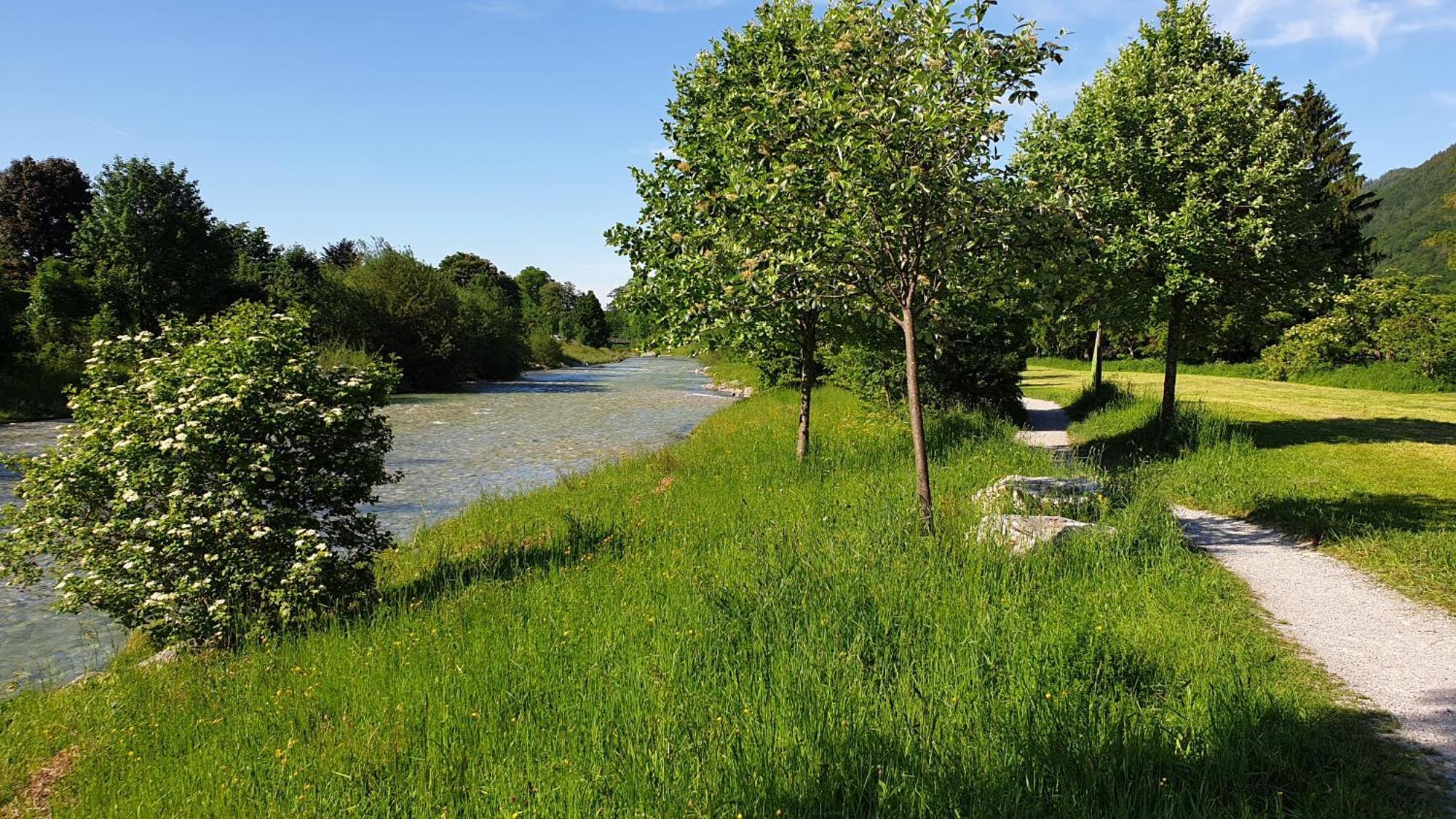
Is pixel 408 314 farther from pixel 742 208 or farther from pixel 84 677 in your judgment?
pixel 742 208

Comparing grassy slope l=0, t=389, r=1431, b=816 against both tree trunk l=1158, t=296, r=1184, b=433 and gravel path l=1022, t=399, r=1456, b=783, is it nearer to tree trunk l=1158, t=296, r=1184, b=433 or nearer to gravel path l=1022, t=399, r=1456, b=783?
gravel path l=1022, t=399, r=1456, b=783

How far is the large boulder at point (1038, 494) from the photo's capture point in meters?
9.34

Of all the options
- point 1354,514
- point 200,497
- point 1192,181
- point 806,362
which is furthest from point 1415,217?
point 200,497

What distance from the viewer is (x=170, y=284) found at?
132ft

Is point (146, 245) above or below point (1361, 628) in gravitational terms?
above

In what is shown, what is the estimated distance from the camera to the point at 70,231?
5928cm

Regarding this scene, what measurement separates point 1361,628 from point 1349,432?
12.6m

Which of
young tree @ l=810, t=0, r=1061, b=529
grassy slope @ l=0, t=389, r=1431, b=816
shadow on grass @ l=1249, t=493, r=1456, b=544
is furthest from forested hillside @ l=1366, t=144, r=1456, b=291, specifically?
grassy slope @ l=0, t=389, r=1431, b=816

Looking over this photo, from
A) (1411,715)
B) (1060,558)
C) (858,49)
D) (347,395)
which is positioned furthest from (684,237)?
(1411,715)

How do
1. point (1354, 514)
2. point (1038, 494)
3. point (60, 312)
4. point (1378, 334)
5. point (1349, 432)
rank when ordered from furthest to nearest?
point (60, 312)
point (1378, 334)
point (1349, 432)
point (1354, 514)
point (1038, 494)

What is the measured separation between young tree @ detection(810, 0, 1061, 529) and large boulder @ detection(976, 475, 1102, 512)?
156 cm

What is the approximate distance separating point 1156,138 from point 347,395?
50.3ft

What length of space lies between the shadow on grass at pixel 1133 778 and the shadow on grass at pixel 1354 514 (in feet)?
20.6

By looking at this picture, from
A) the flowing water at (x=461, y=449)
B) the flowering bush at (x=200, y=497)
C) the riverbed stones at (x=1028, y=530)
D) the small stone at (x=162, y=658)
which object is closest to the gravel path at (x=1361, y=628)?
the riverbed stones at (x=1028, y=530)
